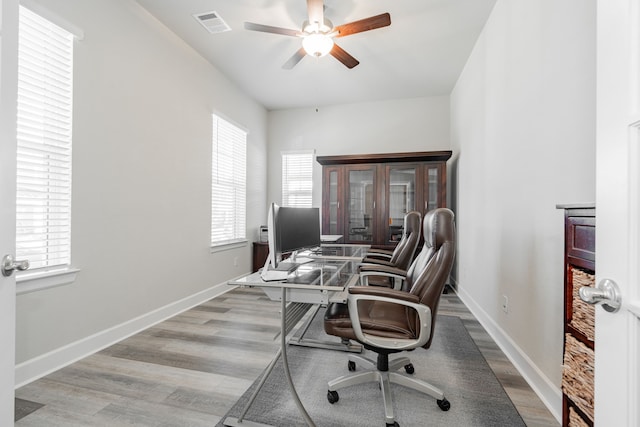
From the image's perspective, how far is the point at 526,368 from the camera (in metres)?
1.92

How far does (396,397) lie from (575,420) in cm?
89

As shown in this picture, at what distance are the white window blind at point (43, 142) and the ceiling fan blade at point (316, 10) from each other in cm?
179

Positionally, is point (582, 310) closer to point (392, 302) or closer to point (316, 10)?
point (392, 302)

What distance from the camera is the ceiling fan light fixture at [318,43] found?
2477mm

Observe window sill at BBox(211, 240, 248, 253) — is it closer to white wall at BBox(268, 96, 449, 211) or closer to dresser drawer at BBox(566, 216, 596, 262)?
white wall at BBox(268, 96, 449, 211)

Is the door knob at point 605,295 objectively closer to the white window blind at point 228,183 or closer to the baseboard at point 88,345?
the baseboard at point 88,345

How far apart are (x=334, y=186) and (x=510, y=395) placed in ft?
10.9

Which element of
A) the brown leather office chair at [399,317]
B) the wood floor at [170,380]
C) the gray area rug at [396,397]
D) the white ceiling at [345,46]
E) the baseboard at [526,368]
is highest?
the white ceiling at [345,46]

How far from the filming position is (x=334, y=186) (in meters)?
4.55

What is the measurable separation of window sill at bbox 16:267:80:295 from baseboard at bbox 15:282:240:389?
0.46 m

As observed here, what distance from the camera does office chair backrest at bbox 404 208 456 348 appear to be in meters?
1.49

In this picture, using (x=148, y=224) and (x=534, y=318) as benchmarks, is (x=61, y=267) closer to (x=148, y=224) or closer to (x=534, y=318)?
(x=148, y=224)

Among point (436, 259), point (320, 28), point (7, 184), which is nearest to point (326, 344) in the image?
point (436, 259)

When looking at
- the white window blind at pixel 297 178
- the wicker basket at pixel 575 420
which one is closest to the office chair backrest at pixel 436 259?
the wicker basket at pixel 575 420
